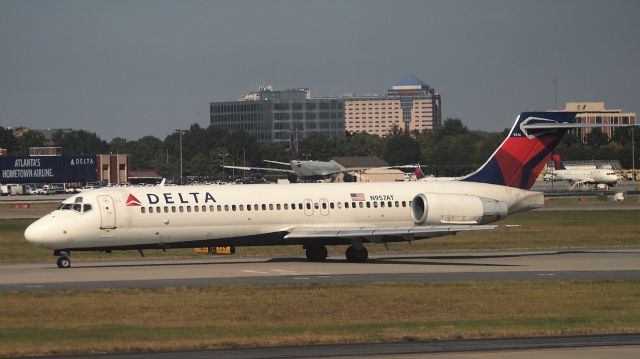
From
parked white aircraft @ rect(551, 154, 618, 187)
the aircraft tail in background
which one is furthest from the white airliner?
the aircraft tail in background

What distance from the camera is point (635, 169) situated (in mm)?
183125

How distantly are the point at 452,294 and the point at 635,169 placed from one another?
156 m

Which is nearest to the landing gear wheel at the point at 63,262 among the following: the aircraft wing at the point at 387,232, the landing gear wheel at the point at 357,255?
the aircraft wing at the point at 387,232

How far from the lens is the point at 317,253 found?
4769 cm

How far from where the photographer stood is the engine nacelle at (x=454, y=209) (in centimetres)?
4675

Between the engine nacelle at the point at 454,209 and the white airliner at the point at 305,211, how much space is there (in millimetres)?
42

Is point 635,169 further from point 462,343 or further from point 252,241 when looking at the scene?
point 462,343

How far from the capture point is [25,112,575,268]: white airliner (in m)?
44.0

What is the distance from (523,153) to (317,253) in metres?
10.5

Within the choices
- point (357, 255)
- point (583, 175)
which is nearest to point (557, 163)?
point (583, 175)

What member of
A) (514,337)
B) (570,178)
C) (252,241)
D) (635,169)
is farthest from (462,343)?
(635,169)

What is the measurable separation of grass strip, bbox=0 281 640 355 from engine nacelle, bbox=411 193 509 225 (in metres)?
10.0

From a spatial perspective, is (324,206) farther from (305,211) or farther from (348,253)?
(348,253)

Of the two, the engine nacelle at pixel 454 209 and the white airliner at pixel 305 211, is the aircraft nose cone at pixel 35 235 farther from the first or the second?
the engine nacelle at pixel 454 209
